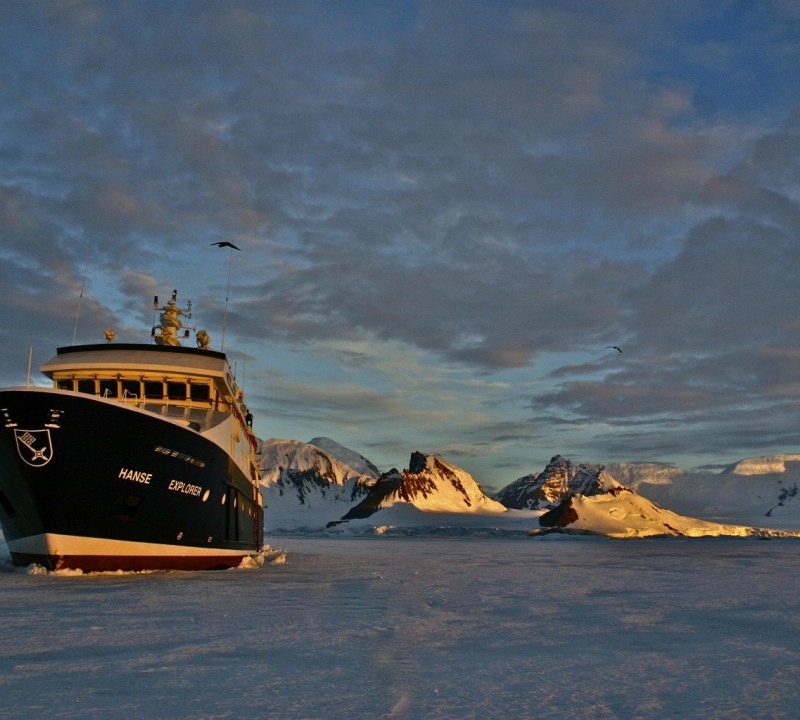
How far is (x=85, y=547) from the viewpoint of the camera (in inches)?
896

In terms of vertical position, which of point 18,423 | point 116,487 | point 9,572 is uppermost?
point 18,423

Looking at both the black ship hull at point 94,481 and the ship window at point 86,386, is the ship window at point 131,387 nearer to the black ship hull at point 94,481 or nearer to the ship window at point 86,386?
the ship window at point 86,386

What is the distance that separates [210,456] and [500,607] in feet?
44.2

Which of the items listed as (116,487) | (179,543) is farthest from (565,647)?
(179,543)

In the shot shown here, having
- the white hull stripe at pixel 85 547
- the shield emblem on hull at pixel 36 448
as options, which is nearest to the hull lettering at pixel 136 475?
the shield emblem on hull at pixel 36 448

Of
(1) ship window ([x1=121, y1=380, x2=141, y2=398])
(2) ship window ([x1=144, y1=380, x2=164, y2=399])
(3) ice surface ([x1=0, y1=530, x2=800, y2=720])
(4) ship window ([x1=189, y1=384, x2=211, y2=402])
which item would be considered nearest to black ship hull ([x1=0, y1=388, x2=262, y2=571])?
(3) ice surface ([x1=0, y1=530, x2=800, y2=720])

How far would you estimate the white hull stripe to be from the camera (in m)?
22.5

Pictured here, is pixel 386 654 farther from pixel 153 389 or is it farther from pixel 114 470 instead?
pixel 153 389

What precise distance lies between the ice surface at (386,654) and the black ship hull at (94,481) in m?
2.74

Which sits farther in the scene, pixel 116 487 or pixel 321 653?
pixel 116 487

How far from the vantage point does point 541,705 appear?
7.32 meters

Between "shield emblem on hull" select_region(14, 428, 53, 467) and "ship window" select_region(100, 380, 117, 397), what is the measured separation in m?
7.26

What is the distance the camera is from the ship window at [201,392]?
3030 cm

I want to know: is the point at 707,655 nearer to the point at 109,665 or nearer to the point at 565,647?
the point at 565,647
